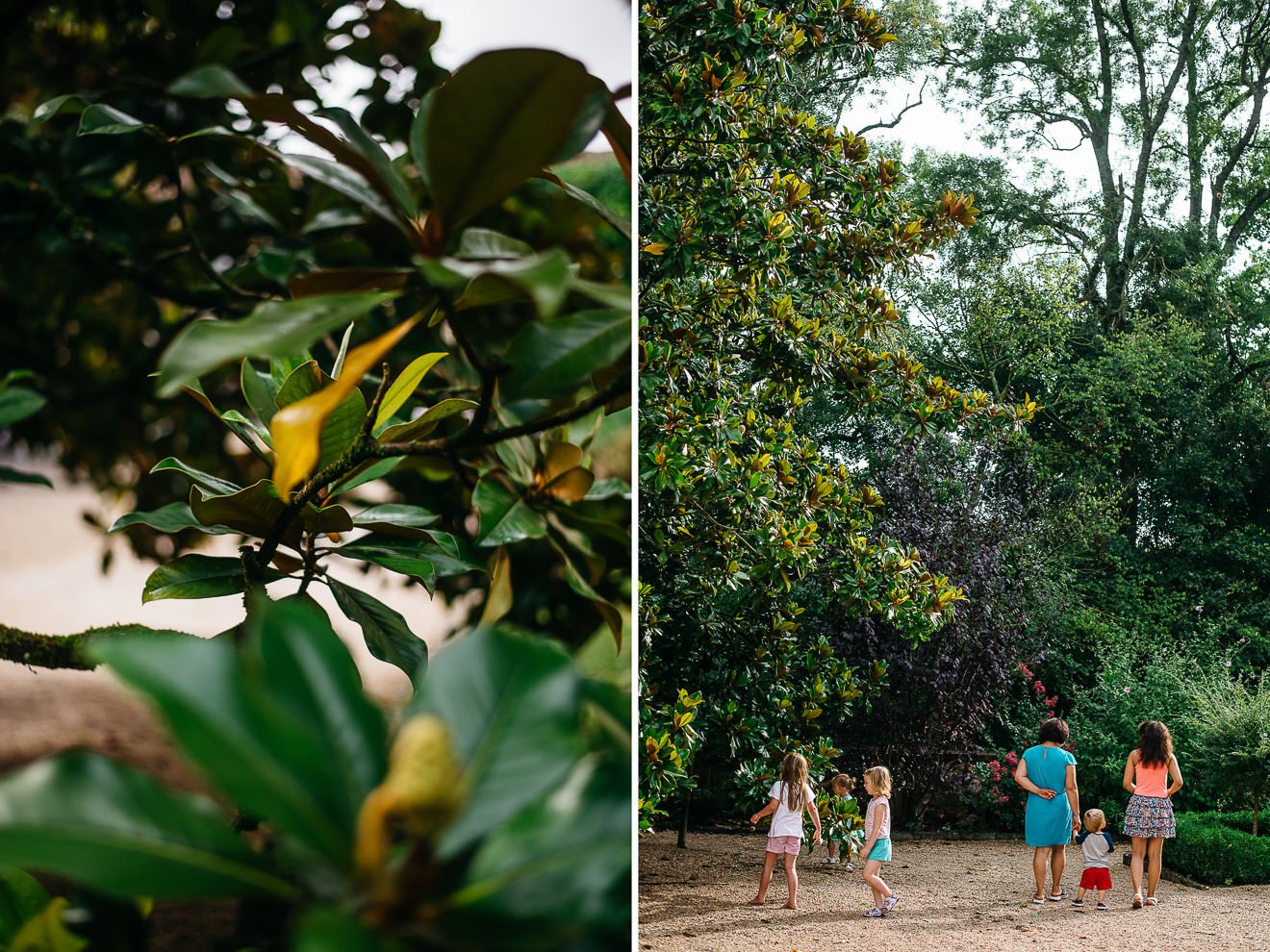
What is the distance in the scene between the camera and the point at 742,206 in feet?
7.25

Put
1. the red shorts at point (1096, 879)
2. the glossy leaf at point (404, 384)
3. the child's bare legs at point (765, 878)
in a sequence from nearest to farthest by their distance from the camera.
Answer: the glossy leaf at point (404, 384) → the red shorts at point (1096, 879) → the child's bare legs at point (765, 878)

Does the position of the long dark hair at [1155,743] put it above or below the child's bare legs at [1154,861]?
above

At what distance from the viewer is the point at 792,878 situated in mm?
2195

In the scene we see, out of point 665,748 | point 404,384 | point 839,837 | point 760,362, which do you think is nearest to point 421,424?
point 404,384

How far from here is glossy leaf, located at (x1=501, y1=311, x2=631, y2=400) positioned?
242 mm

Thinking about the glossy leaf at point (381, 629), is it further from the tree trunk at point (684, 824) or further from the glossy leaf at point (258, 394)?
the tree trunk at point (684, 824)

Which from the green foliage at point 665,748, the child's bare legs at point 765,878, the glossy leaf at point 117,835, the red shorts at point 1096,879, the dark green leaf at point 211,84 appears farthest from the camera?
the child's bare legs at point 765,878

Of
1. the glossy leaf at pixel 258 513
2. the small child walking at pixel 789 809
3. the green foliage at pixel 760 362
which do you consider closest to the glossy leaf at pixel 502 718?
the glossy leaf at pixel 258 513

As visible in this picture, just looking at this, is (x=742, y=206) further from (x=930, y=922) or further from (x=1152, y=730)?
(x=930, y=922)

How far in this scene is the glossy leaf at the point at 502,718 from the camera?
15 cm

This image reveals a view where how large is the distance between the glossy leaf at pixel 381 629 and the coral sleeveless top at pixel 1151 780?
2.14m

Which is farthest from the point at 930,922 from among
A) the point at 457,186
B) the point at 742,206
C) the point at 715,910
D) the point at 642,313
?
the point at 457,186

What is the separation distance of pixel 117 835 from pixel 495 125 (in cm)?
20

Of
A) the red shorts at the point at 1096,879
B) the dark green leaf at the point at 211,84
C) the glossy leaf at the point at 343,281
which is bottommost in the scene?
the red shorts at the point at 1096,879
